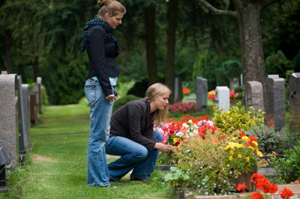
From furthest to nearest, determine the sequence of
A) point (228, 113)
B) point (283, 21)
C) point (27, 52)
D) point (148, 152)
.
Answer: point (27, 52), point (283, 21), point (228, 113), point (148, 152)

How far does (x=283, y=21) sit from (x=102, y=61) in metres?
17.8

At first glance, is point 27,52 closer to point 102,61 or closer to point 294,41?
point 294,41

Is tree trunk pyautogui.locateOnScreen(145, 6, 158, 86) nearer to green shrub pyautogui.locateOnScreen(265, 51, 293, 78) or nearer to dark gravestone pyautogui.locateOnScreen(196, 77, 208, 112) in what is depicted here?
dark gravestone pyautogui.locateOnScreen(196, 77, 208, 112)

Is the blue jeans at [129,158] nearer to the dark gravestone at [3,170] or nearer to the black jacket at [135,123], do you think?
the black jacket at [135,123]

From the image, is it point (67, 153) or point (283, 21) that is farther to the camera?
point (283, 21)

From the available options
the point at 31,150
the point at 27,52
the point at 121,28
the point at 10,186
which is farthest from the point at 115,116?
the point at 27,52

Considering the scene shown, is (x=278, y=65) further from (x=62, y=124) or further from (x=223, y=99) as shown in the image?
(x=223, y=99)

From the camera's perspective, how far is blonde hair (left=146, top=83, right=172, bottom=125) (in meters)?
4.57

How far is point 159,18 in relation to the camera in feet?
58.1

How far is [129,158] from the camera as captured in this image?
14.8ft

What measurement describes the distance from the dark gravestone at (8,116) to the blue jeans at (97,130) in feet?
3.97

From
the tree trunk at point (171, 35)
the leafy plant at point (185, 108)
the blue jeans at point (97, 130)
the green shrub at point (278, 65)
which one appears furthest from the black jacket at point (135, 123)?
the green shrub at point (278, 65)

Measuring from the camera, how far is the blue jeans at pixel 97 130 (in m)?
4.22

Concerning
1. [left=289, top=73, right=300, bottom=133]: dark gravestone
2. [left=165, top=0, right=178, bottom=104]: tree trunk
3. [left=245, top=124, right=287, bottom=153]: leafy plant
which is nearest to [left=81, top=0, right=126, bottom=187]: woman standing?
[left=245, top=124, right=287, bottom=153]: leafy plant
